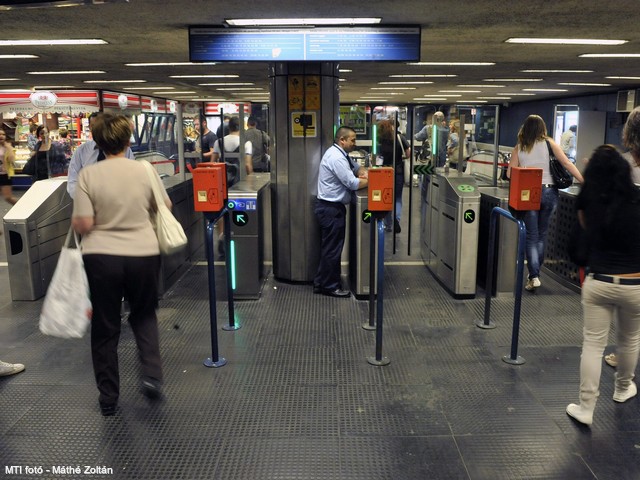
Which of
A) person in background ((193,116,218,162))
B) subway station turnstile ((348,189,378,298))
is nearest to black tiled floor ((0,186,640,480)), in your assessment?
subway station turnstile ((348,189,378,298))

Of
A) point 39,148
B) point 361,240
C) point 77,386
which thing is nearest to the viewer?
point 77,386

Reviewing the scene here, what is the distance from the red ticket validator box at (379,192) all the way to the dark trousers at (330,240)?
1137 millimetres

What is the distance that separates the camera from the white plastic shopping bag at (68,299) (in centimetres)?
300

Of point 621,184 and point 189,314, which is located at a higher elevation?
point 621,184

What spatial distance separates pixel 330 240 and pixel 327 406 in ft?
7.04

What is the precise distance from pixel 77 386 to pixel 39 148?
9.51 m

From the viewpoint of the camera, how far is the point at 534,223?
17.0 ft

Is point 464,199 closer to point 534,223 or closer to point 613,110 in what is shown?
point 534,223

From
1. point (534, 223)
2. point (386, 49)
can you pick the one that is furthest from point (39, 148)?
point (534, 223)

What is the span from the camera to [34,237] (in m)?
5.22

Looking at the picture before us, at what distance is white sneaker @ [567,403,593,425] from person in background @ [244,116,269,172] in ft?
16.1

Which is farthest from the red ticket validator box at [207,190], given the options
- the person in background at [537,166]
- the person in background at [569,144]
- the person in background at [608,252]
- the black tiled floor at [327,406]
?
the person in background at [569,144]

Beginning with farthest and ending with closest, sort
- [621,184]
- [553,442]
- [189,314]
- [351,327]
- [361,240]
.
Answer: [361,240], [189,314], [351,327], [553,442], [621,184]

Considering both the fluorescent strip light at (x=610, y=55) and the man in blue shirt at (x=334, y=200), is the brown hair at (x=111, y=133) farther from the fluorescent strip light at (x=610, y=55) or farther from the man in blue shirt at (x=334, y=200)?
the fluorescent strip light at (x=610, y=55)
